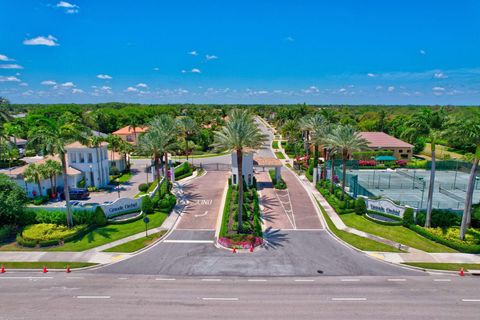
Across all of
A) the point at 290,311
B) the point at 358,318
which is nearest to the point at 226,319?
the point at 290,311

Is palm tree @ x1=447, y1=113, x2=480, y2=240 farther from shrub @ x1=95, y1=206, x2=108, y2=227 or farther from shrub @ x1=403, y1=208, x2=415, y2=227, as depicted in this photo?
shrub @ x1=95, y1=206, x2=108, y2=227

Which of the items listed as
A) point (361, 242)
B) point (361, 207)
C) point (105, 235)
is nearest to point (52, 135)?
point (105, 235)

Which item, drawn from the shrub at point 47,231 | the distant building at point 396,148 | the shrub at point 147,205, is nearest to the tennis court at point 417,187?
the distant building at point 396,148

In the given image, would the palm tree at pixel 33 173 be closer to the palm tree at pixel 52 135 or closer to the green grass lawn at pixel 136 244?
the palm tree at pixel 52 135

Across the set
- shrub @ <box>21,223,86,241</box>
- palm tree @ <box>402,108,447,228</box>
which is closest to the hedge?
palm tree @ <box>402,108,447,228</box>

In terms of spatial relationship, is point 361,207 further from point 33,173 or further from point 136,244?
point 33,173
